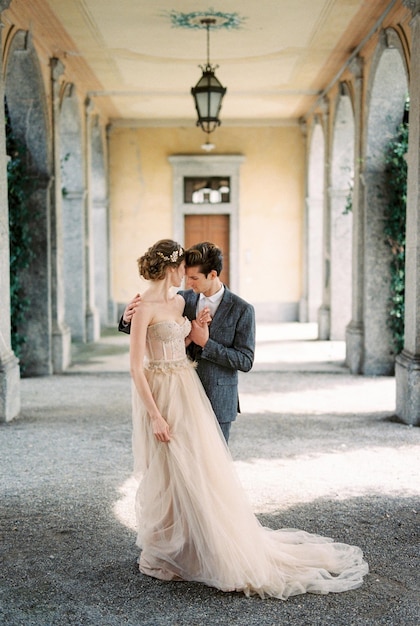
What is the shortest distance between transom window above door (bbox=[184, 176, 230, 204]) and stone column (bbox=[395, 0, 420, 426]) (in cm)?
1011

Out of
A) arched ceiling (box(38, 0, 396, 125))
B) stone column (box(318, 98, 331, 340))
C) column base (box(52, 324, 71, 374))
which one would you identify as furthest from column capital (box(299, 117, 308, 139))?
column base (box(52, 324, 71, 374))

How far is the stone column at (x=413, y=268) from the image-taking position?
7102mm

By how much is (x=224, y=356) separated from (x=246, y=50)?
7677 millimetres

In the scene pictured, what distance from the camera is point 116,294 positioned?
1741cm

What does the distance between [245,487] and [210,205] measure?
41.5 ft

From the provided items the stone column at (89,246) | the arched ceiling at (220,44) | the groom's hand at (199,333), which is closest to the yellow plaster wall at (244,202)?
the arched ceiling at (220,44)

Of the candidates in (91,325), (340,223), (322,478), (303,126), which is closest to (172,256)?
(322,478)

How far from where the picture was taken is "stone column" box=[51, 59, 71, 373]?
10.3 metres

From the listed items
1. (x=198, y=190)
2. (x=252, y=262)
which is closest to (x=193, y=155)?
(x=198, y=190)

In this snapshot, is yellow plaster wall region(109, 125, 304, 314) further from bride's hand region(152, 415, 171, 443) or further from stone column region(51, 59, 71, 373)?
bride's hand region(152, 415, 171, 443)

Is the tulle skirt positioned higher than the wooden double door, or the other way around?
the wooden double door

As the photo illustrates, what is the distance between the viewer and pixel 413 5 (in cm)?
717

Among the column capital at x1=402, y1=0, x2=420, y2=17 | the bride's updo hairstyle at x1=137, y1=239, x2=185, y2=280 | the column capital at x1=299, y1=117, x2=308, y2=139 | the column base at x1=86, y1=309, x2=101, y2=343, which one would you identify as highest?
the column capital at x1=299, y1=117, x2=308, y2=139

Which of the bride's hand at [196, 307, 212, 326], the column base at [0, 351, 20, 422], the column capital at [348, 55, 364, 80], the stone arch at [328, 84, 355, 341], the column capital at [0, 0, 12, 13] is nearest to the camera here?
the bride's hand at [196, 307, 212, 326]
